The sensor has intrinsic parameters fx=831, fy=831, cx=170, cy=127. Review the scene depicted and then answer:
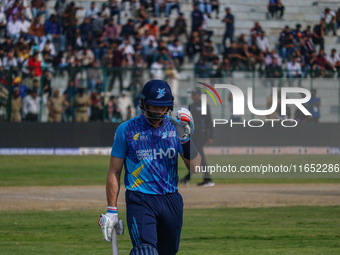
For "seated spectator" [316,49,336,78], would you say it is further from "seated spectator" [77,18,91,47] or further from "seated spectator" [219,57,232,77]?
"seated spectator" [77,18,91,47]

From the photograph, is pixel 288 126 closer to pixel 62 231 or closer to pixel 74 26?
pixel 74 26

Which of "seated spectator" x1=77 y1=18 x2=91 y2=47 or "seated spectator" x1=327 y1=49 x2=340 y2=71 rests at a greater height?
"seated spectator" x1=77 y1=18 x2=91 y2=47

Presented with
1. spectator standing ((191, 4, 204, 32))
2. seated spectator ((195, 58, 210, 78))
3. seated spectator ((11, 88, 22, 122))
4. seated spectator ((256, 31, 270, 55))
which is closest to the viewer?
seated spectator ((11, 88, 22, 122))

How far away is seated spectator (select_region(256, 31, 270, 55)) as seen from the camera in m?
33.1

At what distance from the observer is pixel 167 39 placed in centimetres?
3306

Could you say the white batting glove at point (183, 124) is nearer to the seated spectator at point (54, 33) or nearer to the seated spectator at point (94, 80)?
the seated spectator at point (94, 80)

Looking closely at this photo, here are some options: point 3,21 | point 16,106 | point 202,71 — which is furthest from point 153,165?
point 3,21

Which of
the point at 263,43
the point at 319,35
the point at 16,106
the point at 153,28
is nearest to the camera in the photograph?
the point at 16,106

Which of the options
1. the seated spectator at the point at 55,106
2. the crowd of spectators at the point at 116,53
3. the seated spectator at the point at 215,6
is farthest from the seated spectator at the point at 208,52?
the seated spectator at the point at 55,106

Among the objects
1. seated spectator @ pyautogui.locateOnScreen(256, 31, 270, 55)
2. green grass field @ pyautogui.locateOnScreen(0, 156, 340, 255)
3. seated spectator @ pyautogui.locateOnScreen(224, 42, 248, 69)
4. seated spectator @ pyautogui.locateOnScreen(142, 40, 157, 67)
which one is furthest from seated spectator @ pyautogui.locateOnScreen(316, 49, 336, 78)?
green grass field @ pyautogui.locateOnScreen(0, 156, 340, 255)

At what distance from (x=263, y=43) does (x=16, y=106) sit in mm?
10721

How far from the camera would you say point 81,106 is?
28.8m

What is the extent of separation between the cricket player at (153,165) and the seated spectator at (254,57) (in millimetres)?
25169

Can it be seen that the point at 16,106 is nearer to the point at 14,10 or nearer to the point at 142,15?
the point at 14,10
